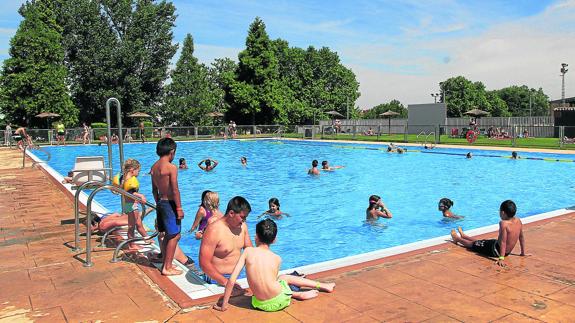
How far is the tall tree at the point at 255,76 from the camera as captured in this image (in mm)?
49406

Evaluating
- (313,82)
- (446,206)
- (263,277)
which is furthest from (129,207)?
(313,82)

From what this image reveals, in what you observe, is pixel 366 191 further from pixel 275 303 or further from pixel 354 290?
pixel 275 303

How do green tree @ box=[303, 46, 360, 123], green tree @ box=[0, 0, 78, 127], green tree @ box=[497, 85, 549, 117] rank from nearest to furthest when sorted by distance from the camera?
green tree @ box=[0, 0, 78, 127]
green tree @ box=[303, 46, 360, 123]
green tree @ box=[497, 85, 549, 117]

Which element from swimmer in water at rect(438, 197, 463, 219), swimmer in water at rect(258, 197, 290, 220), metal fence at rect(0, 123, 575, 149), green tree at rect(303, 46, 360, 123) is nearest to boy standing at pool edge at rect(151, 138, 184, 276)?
swimmer in water at rect(258, 197, 290, 220)

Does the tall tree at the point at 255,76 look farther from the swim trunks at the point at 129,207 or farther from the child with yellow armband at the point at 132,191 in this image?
the child with yellow armband at the point at 132,191

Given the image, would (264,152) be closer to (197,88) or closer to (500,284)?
(197,88)

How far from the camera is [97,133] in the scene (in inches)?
1476

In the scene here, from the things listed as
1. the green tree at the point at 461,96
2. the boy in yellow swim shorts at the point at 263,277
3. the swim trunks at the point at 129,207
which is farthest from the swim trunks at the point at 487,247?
the green tree at the point at 461,96

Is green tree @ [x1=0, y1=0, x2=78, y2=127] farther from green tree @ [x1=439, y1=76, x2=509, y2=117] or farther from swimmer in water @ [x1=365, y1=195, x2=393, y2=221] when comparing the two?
green tree @ [x1=439, y1=76, x2=509, y2=117]

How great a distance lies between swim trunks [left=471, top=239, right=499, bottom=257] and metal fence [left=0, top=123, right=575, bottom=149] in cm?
2384

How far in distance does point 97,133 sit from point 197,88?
1471cm

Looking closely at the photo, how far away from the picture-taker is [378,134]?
37000 mm

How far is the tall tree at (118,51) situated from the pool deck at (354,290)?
4104 centimetres

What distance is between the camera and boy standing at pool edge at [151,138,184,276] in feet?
17.6
